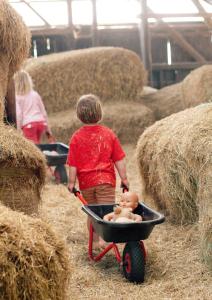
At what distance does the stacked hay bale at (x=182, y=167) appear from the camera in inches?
173

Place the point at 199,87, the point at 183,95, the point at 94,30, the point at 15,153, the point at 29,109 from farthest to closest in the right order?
the point at 94,30 < the point at 183,95 < the point at 199,87 < the point at 29,109 < the point at 15,153

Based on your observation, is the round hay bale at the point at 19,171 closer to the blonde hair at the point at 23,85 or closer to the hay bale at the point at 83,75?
the blonde hair at the point at 23,85

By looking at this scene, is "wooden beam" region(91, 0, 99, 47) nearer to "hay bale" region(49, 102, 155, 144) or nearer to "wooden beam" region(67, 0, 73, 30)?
"wooden beam" region(67, 0, 73, 30)

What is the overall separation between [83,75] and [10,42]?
6270 millimetres

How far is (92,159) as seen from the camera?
5.14 metres

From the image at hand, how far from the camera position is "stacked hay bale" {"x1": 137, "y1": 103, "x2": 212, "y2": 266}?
440cm

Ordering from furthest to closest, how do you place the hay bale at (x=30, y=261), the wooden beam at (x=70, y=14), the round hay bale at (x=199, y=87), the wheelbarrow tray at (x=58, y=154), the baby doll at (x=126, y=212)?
1. the wooden beam at (x=70, y=14)
2. the round hay bale at (x=199, y=87)
3. the wheelbarrow tray at (x=58, y=154)
4. the baby doll at (x=126, y=212)
5. the hay bale at (x=30, y=261)

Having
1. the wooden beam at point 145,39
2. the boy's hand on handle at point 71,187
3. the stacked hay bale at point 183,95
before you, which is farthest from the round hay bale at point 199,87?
the boy's hand on handle at point 71,187

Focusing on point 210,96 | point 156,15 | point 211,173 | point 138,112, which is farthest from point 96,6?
point 211,173

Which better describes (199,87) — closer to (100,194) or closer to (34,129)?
(34,129)

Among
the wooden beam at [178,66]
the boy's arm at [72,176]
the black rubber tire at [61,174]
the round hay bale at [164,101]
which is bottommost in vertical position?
the black rubber tire at [61,174]

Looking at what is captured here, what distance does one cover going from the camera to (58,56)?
1174cm

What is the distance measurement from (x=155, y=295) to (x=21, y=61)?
2.43m

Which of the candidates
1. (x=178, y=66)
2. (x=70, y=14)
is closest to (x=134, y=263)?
(x=70, y=14)
